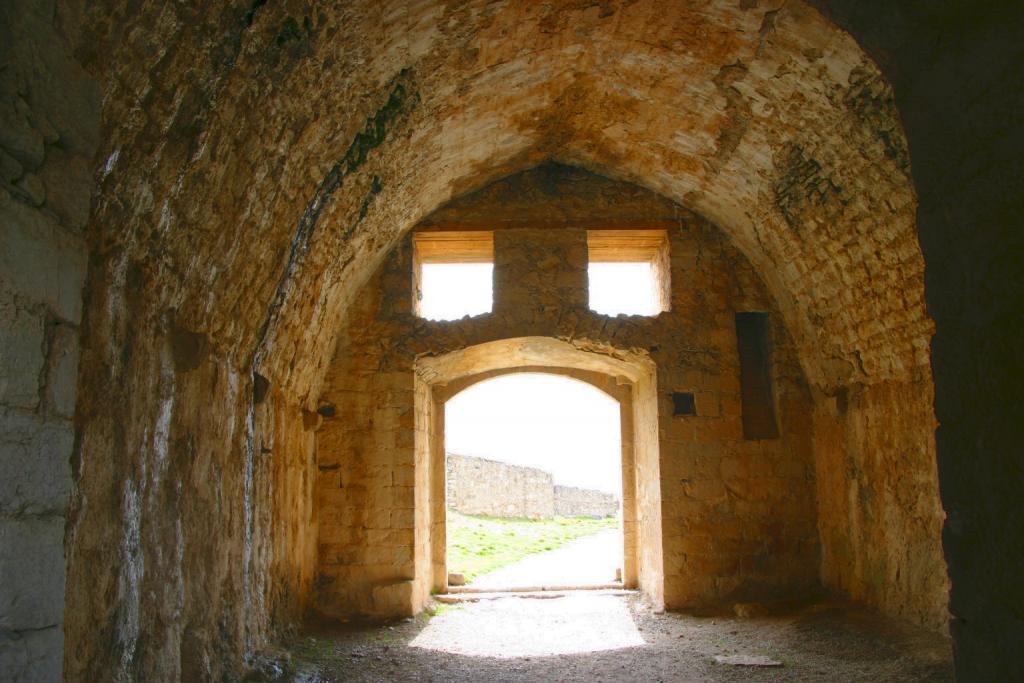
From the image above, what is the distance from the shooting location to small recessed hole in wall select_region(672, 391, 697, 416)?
7.49 m

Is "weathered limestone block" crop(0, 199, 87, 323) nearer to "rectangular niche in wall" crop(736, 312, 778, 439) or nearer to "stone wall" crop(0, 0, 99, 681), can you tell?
"stone wall" crop(0, 0, 99, 681)

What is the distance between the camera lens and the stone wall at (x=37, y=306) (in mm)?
1951

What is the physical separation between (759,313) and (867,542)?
223 cm

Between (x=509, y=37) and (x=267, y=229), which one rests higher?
(x=509, y=37)

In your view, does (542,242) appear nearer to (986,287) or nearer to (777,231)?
(777,231)

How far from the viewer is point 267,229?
4.81 meters

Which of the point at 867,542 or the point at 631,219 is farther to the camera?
the point at 631,219

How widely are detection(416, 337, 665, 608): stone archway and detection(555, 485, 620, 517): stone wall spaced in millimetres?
9242

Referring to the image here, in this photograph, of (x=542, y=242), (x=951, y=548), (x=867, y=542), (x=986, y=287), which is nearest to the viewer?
(x=986, y=287)

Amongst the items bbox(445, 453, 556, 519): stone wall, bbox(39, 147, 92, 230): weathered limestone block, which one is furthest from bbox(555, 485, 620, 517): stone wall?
bbox(39, 147, 92, 230): weathered limestone block

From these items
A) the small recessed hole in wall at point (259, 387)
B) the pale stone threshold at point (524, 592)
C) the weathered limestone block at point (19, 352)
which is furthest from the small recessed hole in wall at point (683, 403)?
the weathered limestone block at point (19, 352)

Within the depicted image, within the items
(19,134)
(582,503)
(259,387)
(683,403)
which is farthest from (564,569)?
(19,134)

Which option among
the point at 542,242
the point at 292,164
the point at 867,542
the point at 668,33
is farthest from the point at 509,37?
the point at 867,542

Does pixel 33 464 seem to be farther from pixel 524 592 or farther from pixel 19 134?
pixel 524 592
